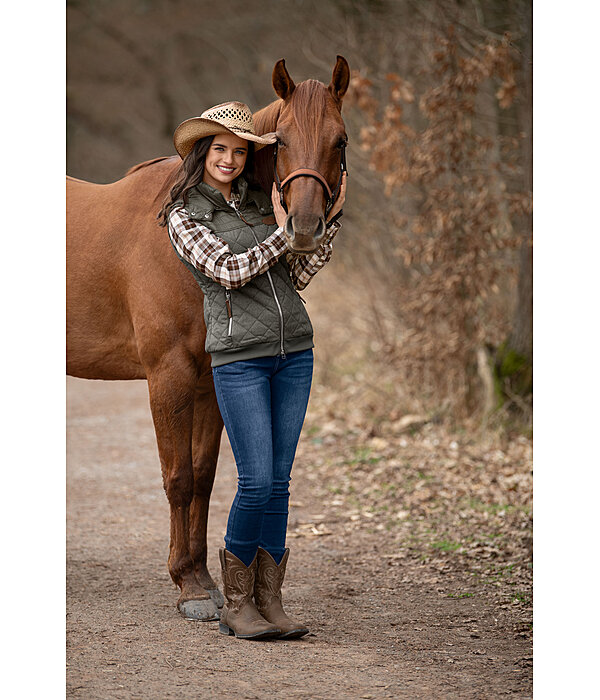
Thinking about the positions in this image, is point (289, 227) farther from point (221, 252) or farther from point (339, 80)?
point (339, 80)

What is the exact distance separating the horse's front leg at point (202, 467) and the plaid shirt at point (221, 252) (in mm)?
887

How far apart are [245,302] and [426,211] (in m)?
4.93

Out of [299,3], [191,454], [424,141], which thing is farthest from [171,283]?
[299,3]

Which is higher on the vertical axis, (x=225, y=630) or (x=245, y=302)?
(x=245, y=302)

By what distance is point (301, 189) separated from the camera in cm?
313

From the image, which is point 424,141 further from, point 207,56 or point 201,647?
point 207,56

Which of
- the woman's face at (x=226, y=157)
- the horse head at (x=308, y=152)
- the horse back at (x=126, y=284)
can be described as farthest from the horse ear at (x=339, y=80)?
the horse back at (x=126, y=284)

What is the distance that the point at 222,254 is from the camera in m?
3.30

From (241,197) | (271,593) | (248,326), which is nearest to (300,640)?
(271,593)

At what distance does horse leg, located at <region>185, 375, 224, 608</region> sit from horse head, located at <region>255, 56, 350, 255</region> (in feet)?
3.96

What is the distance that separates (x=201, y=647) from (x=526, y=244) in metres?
4.96

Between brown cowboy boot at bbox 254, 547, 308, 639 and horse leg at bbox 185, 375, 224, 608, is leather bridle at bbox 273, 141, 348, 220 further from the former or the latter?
brown cowboy boot at bbox 254, 547, 308, 639

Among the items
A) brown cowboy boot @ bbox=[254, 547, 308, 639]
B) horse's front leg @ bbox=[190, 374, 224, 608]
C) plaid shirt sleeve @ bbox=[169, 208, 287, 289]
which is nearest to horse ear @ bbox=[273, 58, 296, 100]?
plaid shirt sleeve @ bbox=[169, 208, 287, 289]

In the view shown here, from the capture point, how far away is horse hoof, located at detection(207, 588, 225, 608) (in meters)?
4.02
